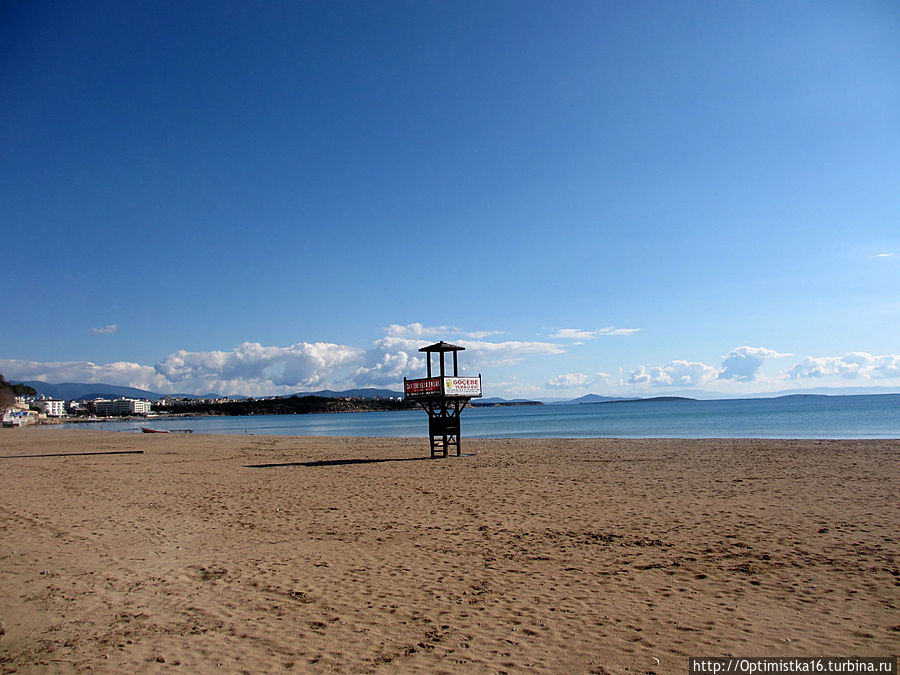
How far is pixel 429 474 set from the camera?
17.6m

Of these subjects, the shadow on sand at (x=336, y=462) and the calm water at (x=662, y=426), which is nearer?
the shadow on sand at (x=336, y=462)

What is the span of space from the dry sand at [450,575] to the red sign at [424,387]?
882 centimetres

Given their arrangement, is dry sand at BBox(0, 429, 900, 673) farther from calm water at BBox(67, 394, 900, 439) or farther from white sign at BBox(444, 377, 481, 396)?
calm water at BBox(67, 394, 900, 439)

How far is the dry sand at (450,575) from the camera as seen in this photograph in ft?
16.5

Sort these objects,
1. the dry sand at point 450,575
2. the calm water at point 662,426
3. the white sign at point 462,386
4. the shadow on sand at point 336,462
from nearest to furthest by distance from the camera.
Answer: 1. the dry sand at point 450,575
2. the shadow on sand at point 336,462
3. the white sign at point 462,386
4. the calm water at point 662,426

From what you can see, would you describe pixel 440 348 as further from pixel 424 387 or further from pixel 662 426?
pixel 662 426

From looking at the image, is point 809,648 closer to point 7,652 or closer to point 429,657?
point 429,657

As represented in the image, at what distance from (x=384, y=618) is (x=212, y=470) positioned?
1617 cm

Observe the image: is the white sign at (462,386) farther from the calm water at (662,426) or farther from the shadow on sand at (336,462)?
the calm water at (662,426)

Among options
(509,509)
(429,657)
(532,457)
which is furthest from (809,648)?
(532,457)

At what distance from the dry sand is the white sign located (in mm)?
8766

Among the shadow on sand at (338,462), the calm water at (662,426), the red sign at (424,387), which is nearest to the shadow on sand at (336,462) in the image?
the shadow on sand at (338,462)

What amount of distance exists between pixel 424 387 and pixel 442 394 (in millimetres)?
1032

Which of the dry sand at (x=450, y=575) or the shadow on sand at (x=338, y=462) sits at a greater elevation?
the dry sand at (x=450, y=575)
